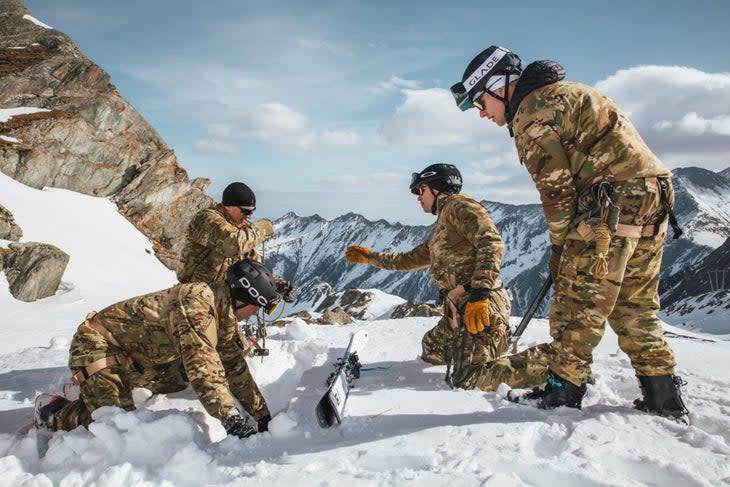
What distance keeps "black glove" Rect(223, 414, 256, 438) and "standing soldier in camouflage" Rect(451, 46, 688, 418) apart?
7.70ft

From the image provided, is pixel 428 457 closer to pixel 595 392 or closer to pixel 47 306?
pixel 595 392

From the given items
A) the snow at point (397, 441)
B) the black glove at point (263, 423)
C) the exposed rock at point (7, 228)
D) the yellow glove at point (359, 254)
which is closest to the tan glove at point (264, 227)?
the yellow glove at point (359, 254)

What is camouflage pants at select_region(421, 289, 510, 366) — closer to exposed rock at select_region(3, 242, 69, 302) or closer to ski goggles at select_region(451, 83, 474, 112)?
ski goggles at select_region(451, 83, 474, 112)

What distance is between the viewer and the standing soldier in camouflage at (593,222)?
347cm

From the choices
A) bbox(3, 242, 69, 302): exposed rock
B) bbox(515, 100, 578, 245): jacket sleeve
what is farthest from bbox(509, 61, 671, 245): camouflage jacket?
bbox(3, 242, 69, 302): exposed rock

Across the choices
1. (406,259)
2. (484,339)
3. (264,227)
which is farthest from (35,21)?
(484,339)

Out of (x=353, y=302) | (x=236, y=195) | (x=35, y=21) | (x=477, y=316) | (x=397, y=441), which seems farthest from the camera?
(x=353, y=302)

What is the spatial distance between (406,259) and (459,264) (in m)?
1.23

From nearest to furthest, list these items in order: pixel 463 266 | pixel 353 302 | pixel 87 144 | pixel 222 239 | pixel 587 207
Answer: pixel 587 207 < pixel 463 266 < pixel 222 239 < pixel 87 144 < pixel 353 302

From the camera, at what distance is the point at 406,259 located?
643 cm

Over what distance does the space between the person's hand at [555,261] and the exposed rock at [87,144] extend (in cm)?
3202

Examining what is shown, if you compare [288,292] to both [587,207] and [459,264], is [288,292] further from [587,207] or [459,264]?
[587,207]

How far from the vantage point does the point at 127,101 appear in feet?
135

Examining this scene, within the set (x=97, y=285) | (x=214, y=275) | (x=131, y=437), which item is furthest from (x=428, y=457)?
(x=97, y=285)
